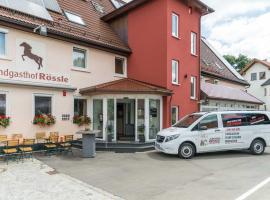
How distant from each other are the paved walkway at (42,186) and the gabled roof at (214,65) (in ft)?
55.2

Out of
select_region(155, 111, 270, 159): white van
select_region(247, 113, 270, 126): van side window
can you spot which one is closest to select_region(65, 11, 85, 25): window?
select_region(155, 111, 270, 159): white van

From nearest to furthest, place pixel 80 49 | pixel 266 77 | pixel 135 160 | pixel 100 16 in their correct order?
1. pixel 135 160
2. pixel 80 49
3. pixel 100 16
4. pixel 266 77

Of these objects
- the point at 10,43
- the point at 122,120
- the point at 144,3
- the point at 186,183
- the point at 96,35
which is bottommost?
the point at 186,183

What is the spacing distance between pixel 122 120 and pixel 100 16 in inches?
321

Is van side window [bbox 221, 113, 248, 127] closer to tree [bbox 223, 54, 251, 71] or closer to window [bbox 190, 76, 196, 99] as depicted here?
window [bbox 190, 76, 196, 99]

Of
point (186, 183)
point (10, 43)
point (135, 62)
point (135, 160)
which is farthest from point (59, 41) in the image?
point (186, 183)

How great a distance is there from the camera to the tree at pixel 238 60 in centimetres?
6084

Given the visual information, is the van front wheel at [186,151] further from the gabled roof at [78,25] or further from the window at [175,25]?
the window at [175,25]

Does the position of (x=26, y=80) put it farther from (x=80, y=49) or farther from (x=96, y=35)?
(x=96, y=35)

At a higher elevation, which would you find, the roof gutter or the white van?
the roof gutter

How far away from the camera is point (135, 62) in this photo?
1855 cm

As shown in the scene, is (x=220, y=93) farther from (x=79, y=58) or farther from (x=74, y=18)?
(x=74, y=18)

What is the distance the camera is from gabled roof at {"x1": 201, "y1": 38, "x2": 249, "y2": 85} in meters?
25.2

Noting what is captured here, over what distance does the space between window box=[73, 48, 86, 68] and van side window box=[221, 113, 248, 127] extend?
811 centimetres
